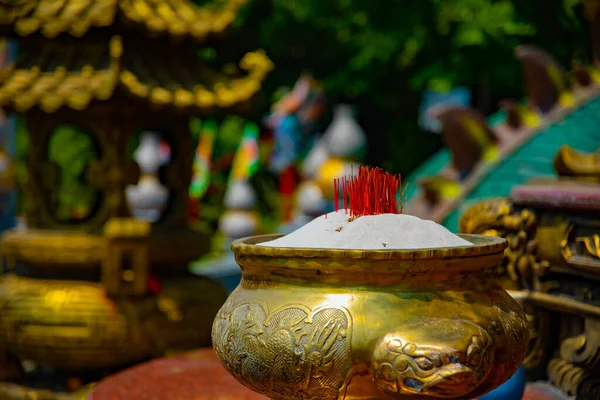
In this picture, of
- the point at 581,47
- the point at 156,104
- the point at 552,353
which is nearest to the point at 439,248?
the point at 552,353

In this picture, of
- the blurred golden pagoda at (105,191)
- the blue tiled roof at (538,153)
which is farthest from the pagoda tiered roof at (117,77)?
the blue tiled roof at (538,153)

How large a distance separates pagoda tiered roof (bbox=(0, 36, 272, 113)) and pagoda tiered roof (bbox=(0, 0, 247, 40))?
0.10 metres

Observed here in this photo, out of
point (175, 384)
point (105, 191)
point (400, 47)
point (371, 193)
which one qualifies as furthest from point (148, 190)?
point (371, 193)

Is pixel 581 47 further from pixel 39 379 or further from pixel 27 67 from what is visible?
pixel 39 379

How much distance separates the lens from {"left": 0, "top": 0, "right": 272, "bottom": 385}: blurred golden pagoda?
329 cm

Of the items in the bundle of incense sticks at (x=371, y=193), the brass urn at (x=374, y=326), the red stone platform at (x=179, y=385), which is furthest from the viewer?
the red stone platform at (x=179, y=385)

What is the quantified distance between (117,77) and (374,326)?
7.29 feet

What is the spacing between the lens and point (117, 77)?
3299 mm

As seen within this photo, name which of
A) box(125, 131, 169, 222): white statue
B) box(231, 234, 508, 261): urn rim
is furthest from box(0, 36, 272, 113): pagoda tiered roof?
box(231, 234, 508, 261): urn rim

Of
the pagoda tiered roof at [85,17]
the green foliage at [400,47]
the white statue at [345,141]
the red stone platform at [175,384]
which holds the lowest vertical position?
the red stone platform at [175,384]

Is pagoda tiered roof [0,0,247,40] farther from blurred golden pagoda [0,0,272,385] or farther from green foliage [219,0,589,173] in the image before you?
green foliage [219,0,589,173]

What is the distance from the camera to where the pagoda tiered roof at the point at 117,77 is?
3.31 m

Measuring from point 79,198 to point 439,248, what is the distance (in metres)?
5.36

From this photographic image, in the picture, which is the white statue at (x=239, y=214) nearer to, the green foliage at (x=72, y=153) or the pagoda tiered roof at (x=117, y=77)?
the green foliage at (x=72, y=153)
